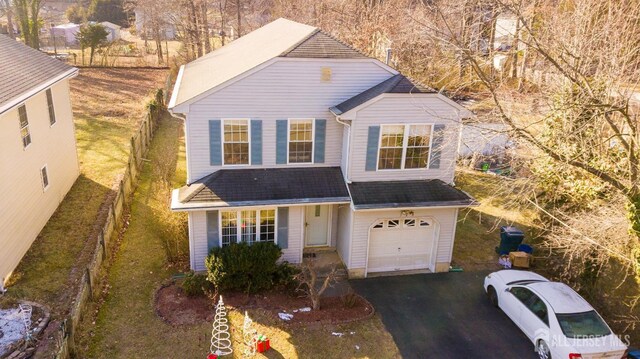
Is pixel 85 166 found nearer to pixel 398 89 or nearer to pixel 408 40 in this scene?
pixel 398 89

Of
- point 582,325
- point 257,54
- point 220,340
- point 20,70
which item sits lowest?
point 220,340

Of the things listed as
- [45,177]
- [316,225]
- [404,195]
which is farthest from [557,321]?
Result: [45,177]

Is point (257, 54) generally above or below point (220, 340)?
above

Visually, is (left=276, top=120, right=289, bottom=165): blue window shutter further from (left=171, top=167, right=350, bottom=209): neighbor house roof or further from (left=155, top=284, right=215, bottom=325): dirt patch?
(left=155, top=284, right=215, bottom=325): dirt patch

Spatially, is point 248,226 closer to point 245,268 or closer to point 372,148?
point 245,268

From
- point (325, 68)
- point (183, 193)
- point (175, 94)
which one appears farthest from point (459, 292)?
point (175, 94)

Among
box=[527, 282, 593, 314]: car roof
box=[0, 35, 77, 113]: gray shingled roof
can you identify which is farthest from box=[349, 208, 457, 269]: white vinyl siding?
box=[0, 35, 77, 113]: gray shingled roof
